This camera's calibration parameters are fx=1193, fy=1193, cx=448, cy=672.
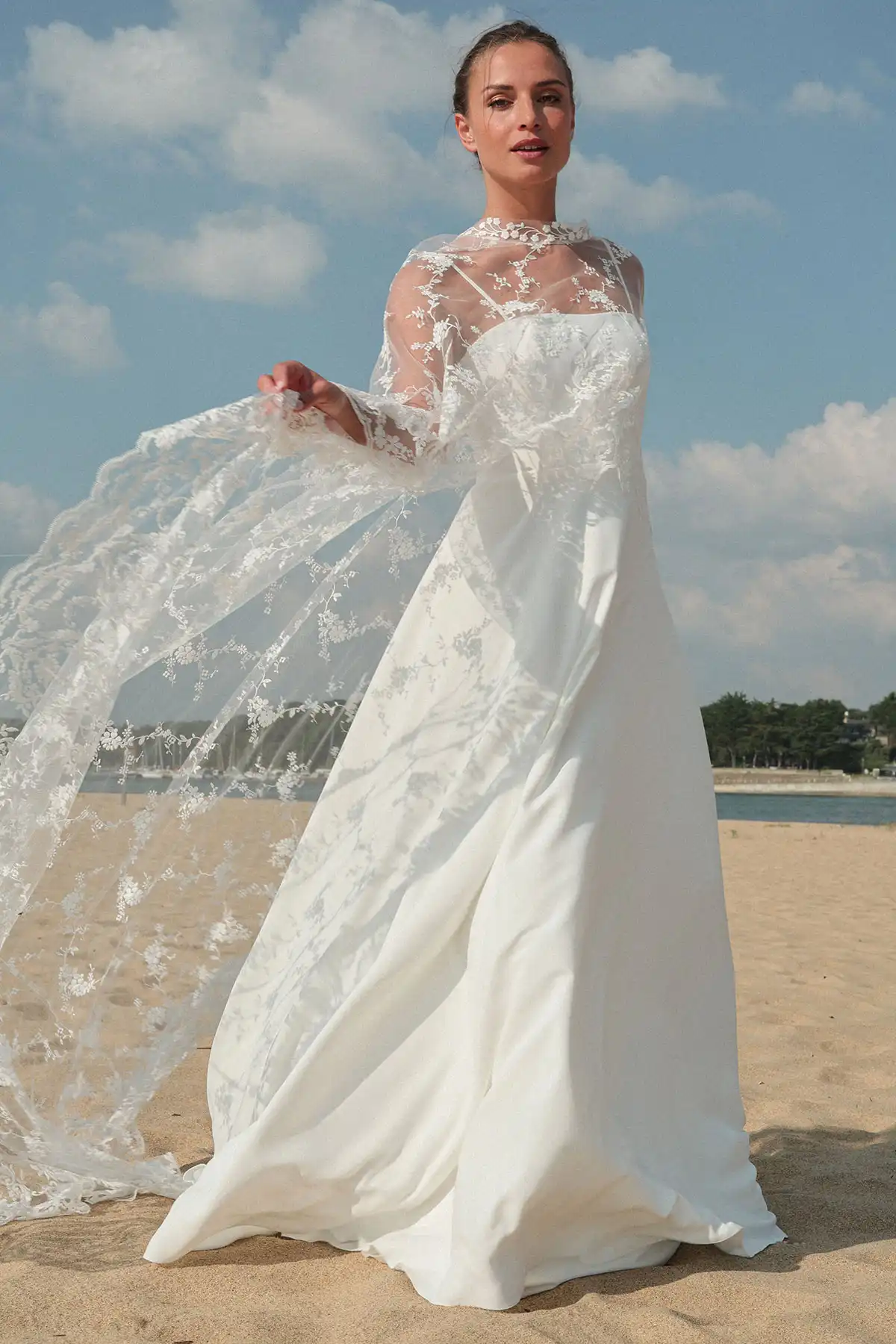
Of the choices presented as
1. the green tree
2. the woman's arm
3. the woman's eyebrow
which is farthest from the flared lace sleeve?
the green tree

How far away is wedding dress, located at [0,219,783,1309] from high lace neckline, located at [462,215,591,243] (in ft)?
0.04

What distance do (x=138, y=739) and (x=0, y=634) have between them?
0.36 meters

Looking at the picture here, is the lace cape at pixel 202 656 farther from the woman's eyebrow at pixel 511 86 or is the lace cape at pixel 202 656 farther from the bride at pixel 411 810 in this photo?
the woman's eyebrow at pixel 511 86

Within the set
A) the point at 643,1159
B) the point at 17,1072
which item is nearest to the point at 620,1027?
the point at 643,1159

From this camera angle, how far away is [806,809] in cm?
3962

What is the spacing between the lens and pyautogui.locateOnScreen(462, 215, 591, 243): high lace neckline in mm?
2672

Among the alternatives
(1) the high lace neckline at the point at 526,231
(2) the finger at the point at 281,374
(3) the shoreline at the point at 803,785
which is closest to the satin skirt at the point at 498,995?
(2) the finger at the point at 281,374

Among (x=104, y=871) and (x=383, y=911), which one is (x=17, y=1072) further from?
(x=383, y=911)

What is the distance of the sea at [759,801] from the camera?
2.58 meters

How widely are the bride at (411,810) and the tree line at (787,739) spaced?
74289 millimetres

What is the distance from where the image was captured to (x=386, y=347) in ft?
8.34

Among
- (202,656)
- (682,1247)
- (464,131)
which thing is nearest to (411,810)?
(202,656)

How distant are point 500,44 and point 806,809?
129 ft

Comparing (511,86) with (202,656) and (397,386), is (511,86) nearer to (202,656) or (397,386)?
(397,386)
